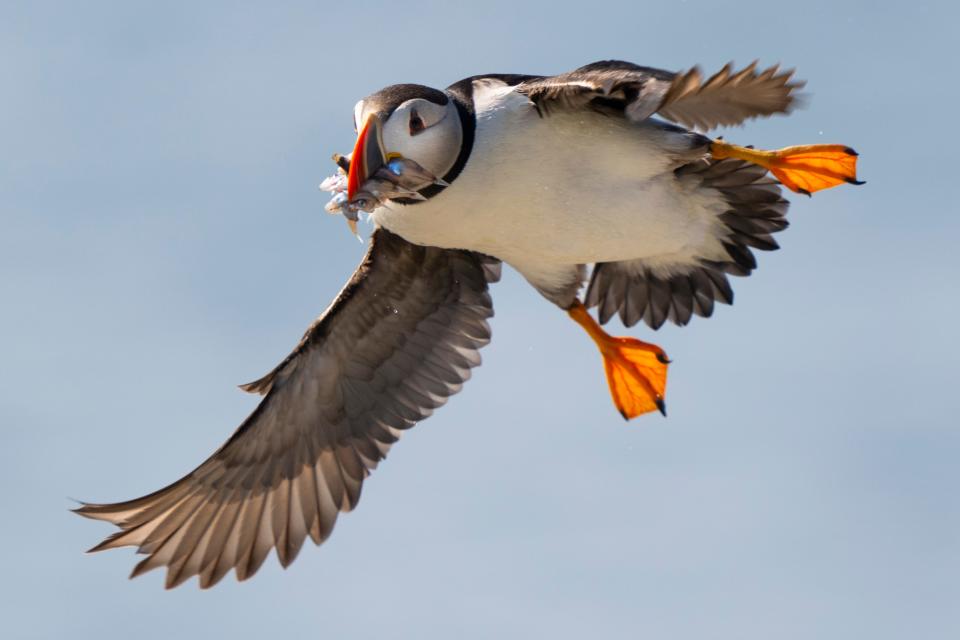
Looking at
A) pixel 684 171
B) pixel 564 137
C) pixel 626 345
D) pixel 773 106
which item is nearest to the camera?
pixel 773 106

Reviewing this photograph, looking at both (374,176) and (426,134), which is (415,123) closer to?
(426,134)

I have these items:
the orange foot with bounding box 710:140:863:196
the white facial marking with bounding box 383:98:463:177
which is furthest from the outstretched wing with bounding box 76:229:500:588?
the orange foot with bounding box 710:140:863:196

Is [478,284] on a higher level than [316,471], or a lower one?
higher

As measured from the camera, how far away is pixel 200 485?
869 centimetres

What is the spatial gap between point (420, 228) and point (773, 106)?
210 centimetres

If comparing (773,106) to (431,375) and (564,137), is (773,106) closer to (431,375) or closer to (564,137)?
(564,137)

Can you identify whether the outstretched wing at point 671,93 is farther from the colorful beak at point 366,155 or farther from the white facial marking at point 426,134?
the colorful beak at point 366,155

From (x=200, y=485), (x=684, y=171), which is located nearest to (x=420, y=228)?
(x=684, y=171)

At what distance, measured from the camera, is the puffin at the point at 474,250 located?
744 centimetres

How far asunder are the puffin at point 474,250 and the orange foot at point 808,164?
12 mm

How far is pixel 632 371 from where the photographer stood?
948cm

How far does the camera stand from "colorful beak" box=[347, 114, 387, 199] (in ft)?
23.3

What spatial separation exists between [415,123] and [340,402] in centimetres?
233

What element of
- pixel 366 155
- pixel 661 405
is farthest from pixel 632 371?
pixel 366 155
